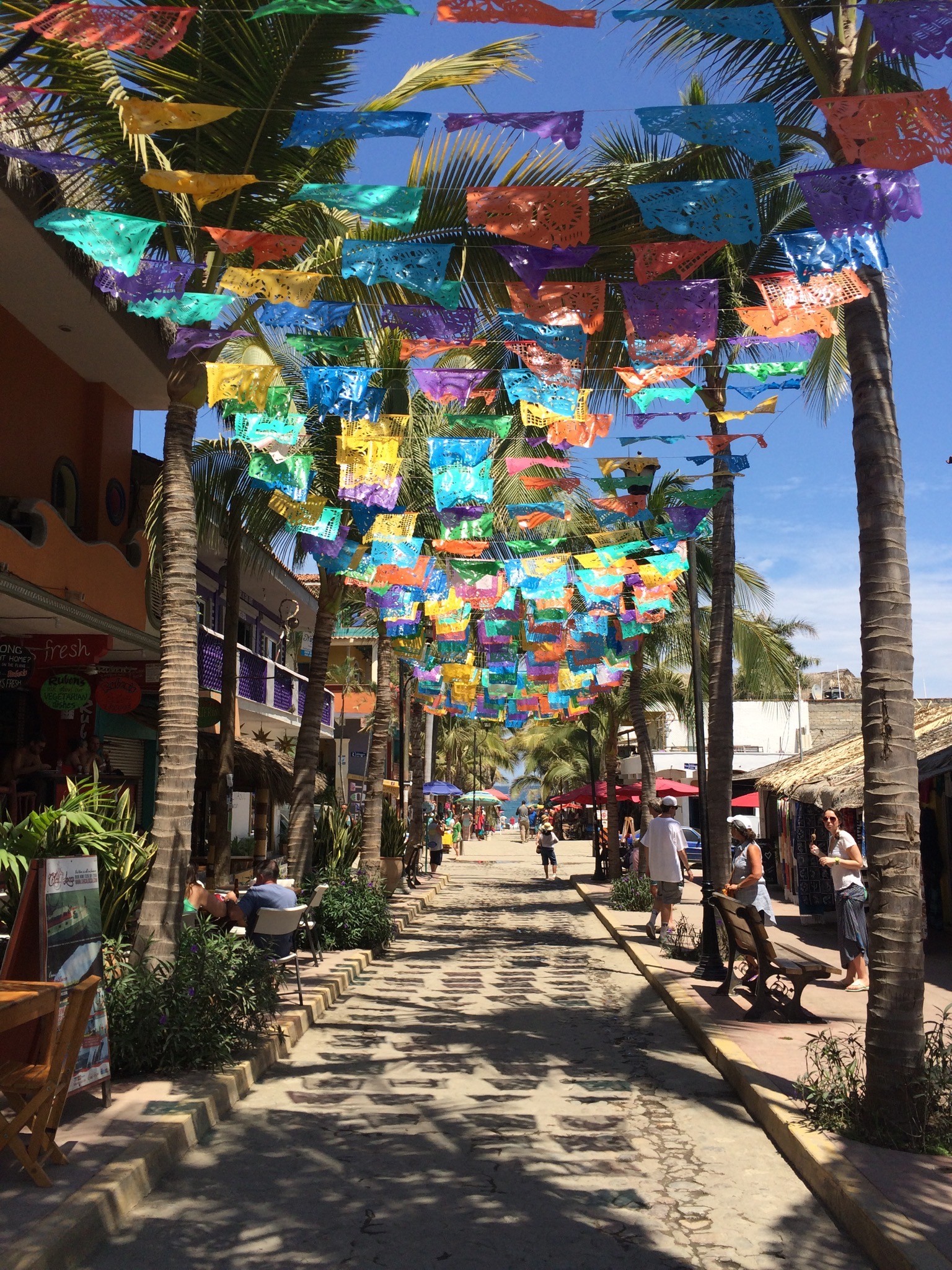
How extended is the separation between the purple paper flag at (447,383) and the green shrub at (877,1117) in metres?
6.33

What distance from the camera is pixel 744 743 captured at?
4719cm

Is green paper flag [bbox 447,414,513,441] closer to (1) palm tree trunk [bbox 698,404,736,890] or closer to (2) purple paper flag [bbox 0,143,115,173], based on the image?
A: (1) palm tree trunk [bbox 698,404,736,890]

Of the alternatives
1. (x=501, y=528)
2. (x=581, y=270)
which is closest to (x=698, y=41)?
(x=581, y=270)

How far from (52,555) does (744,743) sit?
38.6m

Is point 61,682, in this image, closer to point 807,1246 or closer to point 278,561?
point 278,561

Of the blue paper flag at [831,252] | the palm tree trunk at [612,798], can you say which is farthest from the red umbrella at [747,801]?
the blue paper flag at [831,252]

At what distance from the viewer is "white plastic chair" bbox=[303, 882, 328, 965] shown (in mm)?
12899

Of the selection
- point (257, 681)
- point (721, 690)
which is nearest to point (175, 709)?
point (721, 690)

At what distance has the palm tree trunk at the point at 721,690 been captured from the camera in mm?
12938

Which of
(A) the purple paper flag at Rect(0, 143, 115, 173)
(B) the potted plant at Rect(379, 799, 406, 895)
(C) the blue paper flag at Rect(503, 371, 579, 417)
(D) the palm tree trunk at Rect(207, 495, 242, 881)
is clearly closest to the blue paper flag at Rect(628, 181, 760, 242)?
(C) the blue paper flag at Rect(503, 371, 579, 417)

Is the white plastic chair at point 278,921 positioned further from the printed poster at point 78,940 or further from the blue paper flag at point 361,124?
the blue paper flag at point 361,124

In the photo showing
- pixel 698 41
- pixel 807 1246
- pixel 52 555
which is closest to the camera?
pixel 807 1246

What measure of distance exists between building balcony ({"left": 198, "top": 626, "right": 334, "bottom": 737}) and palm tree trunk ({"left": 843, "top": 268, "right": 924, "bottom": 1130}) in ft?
39.7

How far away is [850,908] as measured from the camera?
1139cm
